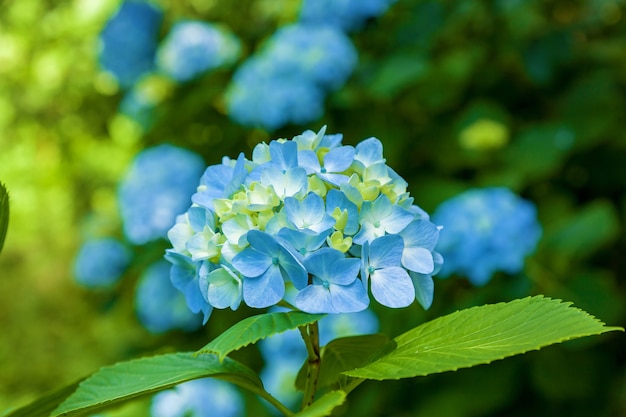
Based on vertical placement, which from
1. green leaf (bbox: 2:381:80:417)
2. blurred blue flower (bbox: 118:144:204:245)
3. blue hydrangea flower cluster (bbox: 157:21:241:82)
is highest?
blue hydrangea flower cluster (bbox: 157:21:241:82)

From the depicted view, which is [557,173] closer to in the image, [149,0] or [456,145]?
[456,145]

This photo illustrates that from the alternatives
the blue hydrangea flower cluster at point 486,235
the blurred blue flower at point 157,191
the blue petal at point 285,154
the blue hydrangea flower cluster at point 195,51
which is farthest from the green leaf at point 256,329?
the blue hydrangea flower cluster at point 195,51

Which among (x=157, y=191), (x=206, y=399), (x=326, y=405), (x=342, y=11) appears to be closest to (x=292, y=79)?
(x=342, y=11)

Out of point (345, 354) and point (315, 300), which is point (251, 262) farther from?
point (345, 354)

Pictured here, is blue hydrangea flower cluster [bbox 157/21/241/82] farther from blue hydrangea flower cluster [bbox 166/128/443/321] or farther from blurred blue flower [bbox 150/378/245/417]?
blue hydrangea flower cluster [bbox 166/128/443/321]

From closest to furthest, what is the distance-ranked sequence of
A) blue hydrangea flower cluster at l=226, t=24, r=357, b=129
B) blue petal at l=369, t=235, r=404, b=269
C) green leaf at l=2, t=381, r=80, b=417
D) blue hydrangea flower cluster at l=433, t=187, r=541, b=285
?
blue petal at l=369, t=235, r=404, b=269 → green leaf at l=2, t=381, r=80, b=417 → blue hydrangea flower cluster at l=433, t=187, r=541, b=285 → blue hydrangea flower cluster at l=226, t=24, r=357, b=129

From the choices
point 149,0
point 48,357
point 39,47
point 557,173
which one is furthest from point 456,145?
point 39,47

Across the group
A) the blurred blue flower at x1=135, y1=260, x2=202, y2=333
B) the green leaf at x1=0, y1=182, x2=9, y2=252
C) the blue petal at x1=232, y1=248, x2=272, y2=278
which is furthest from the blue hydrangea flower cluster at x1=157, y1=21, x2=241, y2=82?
the blue petal at x1=232, y1=248, x2=272, y2=278
